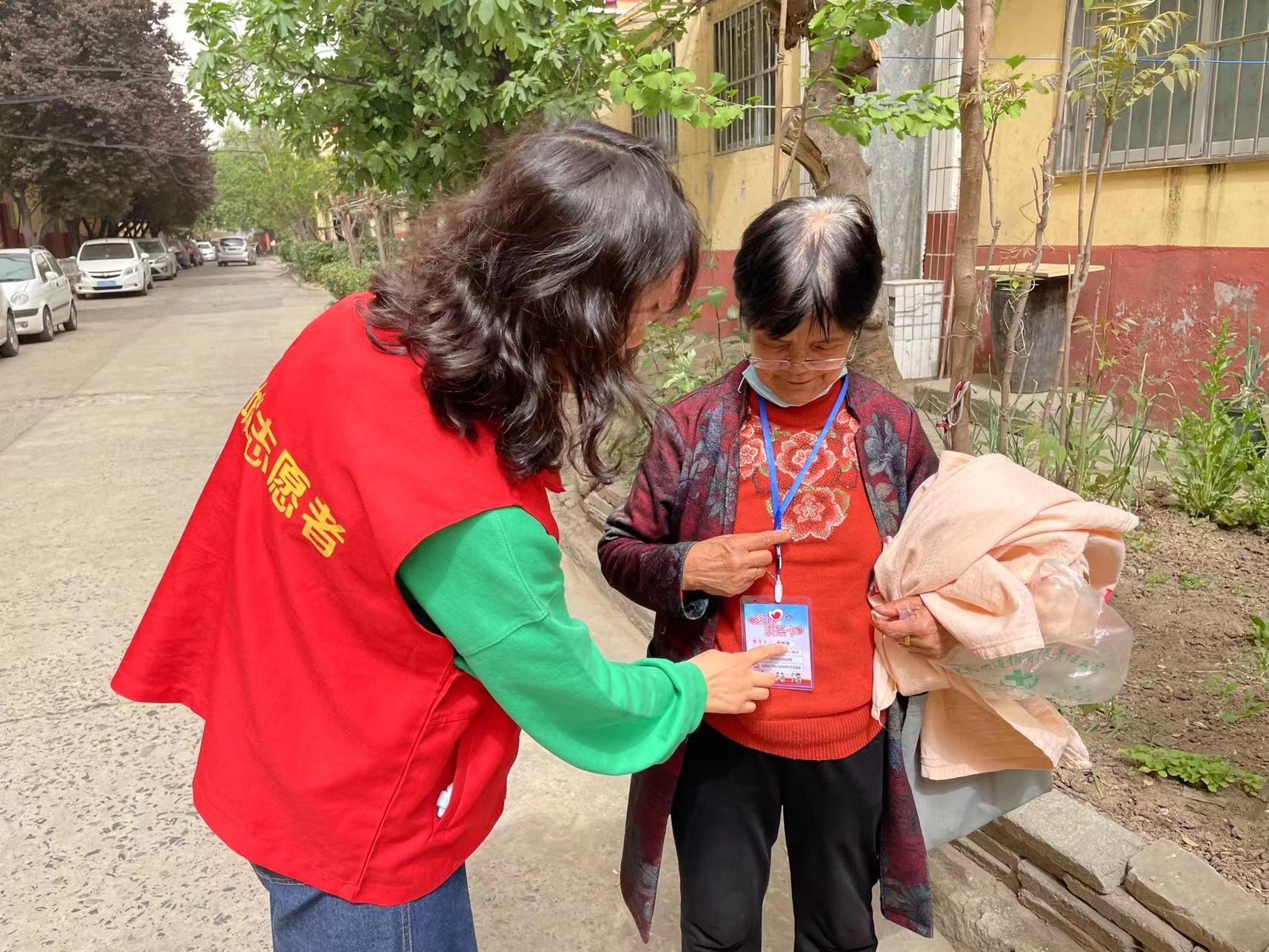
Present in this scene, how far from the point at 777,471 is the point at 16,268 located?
15197 mm

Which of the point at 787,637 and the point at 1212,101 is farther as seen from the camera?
the point at 1212,101

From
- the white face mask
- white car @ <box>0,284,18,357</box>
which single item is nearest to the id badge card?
the white face mask

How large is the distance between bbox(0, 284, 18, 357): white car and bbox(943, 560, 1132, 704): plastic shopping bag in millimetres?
13050

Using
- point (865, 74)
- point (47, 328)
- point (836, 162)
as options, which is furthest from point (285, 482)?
point (47, 328)

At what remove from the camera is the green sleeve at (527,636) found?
40.1 inches

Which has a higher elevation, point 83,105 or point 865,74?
point 83,105

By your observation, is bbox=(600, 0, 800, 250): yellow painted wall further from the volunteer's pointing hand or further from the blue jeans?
the blue jeans

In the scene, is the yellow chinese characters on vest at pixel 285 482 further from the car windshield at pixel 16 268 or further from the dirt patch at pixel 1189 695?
the car windshield at pixel 16 268

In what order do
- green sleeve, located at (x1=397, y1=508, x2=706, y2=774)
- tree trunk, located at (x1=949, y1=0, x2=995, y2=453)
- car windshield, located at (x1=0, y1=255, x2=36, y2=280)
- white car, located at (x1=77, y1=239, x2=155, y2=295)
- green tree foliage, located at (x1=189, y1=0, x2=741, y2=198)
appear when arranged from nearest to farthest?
1. green sleeve, located at (x1=397, y1=508, x2=706, y2=774)
2. tree trunk, located at (x1=949, y1=0, x2=995, y2=453)
3. green tree foliage, located at (x1=189, y1=0, x2=741, y2=198)
4. car windshield, located at (x1=0, y1=255, x2=36, y2=280)
5. white car, located at (x1=77, y1=239, x2=155, y2=295)

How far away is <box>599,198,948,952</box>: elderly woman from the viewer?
1.55 m

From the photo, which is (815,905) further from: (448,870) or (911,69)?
Answer: (911,69)

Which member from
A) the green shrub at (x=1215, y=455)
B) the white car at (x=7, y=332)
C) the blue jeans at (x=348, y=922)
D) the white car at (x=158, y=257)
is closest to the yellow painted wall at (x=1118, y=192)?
the green shrub at (x=1215, y=455)

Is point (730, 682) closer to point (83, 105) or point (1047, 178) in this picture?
point (1047, 178)

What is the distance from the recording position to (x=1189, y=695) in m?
2.75
